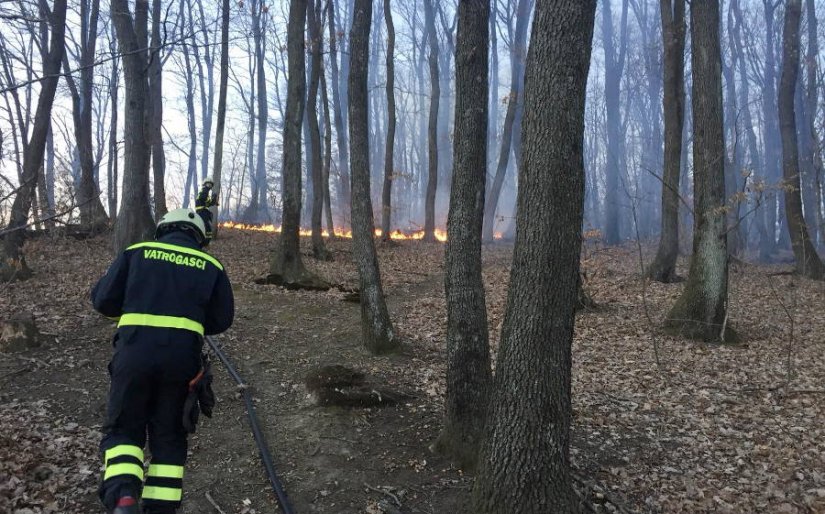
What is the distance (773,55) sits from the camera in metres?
33.2

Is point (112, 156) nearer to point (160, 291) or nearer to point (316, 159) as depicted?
point (316, 159)

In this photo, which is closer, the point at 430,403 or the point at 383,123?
the point at 430,403

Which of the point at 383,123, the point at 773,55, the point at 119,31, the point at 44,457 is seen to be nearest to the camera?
the point at 44,457

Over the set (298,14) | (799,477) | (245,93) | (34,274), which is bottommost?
(799,477)

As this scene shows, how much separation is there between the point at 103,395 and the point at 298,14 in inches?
352

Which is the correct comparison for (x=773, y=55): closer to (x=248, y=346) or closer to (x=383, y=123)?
(x=383, y=123)

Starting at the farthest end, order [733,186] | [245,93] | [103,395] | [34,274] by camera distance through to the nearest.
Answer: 1. [245,93]
2. [733,186]
3. [34,274]
4. [103,395]

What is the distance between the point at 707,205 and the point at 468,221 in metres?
6.00

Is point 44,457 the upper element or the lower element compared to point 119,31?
lower

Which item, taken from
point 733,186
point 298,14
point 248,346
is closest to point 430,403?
point 248,346

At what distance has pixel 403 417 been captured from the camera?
19.5 feet

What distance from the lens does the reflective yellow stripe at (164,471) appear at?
341cm

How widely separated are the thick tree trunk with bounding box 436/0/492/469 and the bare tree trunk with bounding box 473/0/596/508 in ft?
4.03

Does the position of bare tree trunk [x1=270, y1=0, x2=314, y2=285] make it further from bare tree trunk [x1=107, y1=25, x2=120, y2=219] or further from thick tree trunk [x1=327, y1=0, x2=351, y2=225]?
bare tree trunk [x1=107, y1=25, x2=120, y2=219]
